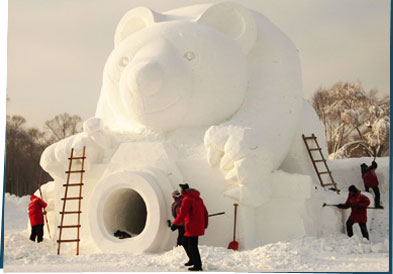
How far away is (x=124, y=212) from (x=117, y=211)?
0.32m

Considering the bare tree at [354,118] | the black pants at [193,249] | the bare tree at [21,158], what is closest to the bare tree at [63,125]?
the bare tree at [21,158]

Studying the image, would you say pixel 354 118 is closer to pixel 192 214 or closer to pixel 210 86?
pixel 210 86

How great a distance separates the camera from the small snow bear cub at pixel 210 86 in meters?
8.84

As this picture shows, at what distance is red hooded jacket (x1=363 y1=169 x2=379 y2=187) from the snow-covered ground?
2.67m

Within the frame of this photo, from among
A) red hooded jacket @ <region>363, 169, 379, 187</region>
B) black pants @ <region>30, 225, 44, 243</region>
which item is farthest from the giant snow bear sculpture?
red hooded jacket @ <region>363, 169, 379, 187</region>

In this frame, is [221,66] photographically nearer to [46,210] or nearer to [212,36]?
[212,36]

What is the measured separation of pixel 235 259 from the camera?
7496 mm

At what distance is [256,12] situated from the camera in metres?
10.6

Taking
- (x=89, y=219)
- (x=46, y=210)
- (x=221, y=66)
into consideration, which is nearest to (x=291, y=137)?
(x=221, y=66)

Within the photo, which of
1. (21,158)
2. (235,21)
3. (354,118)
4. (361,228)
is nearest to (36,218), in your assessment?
(235,21)

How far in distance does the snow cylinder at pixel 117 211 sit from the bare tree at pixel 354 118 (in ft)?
34.9

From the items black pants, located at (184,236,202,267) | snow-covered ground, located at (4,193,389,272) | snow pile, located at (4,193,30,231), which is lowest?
snow pile, located at (4,193,30,231)

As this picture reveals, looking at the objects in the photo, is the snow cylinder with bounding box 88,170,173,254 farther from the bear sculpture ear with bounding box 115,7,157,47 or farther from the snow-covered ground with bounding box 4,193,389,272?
the bear sculpture ear with bounding box 115,7,157,47

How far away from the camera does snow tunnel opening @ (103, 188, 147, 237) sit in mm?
9000
